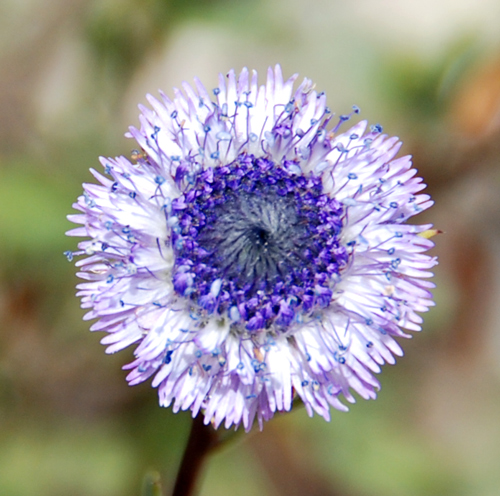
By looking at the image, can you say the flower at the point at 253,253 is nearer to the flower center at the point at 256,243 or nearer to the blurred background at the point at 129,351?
the flower center at the point at 256,243

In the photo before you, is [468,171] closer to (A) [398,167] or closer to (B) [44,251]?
(A) [398,167]

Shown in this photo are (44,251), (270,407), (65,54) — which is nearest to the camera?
(270,407)

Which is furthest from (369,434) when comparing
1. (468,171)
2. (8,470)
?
(8,470)

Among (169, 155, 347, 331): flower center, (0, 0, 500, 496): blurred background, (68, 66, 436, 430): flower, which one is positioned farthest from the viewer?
(0, 0, 500, 496): blurred background

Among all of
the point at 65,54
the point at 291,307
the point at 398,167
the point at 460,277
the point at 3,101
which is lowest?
the point at 291,307

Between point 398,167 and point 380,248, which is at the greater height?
point 398,167

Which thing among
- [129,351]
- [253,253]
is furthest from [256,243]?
[129,351]

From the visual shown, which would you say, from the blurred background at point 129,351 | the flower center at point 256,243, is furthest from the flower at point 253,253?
the blurred background at point 129,351

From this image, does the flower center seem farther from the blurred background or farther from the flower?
the blurred background

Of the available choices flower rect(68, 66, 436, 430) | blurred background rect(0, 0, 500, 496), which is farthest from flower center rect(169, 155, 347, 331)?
blurred background rect(0, 0, 500, 496)
